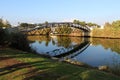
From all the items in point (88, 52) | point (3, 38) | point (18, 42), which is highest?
point (3, 38)

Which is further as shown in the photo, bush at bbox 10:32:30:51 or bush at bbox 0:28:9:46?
bush at bbox 10:32:30:51

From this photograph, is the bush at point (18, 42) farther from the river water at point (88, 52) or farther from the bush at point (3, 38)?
the river water at point (88, 52)

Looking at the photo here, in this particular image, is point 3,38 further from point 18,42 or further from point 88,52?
point 88,52

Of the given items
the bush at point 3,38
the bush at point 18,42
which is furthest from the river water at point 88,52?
the bush at point 3,38

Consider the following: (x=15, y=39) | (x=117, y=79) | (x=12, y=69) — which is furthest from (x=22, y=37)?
(x=117, y=79)

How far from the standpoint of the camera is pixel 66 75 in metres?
11.4

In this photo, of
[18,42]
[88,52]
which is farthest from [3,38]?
[88,52]

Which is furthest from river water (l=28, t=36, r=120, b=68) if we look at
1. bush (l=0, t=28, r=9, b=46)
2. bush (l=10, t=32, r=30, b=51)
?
bush (l=0, t=28, r=9, b=46)

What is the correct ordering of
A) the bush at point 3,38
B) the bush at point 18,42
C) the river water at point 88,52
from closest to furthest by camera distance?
1. the bush at point 3,38
2. the bush at point 18,42
3. the river water at point 88,52

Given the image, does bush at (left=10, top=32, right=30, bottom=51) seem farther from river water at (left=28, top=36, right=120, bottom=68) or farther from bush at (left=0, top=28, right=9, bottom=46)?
river water at (left=28, top=36, right=120, bottom=68)

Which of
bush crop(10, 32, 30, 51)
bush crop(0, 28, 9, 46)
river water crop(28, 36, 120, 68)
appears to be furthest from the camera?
river water crop(28, 36, 120, 68)

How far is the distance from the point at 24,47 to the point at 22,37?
99cm

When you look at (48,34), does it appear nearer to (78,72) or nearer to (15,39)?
(15,39)

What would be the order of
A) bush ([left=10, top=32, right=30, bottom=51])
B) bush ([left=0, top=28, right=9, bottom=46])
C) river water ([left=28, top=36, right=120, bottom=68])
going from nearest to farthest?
bush ([left=0, top=28, right=9, bottom=46]), bush ([left=10, top=32, right=30, bottom=51]), river water ([left=28, top=36, right=120, bottom=68])
